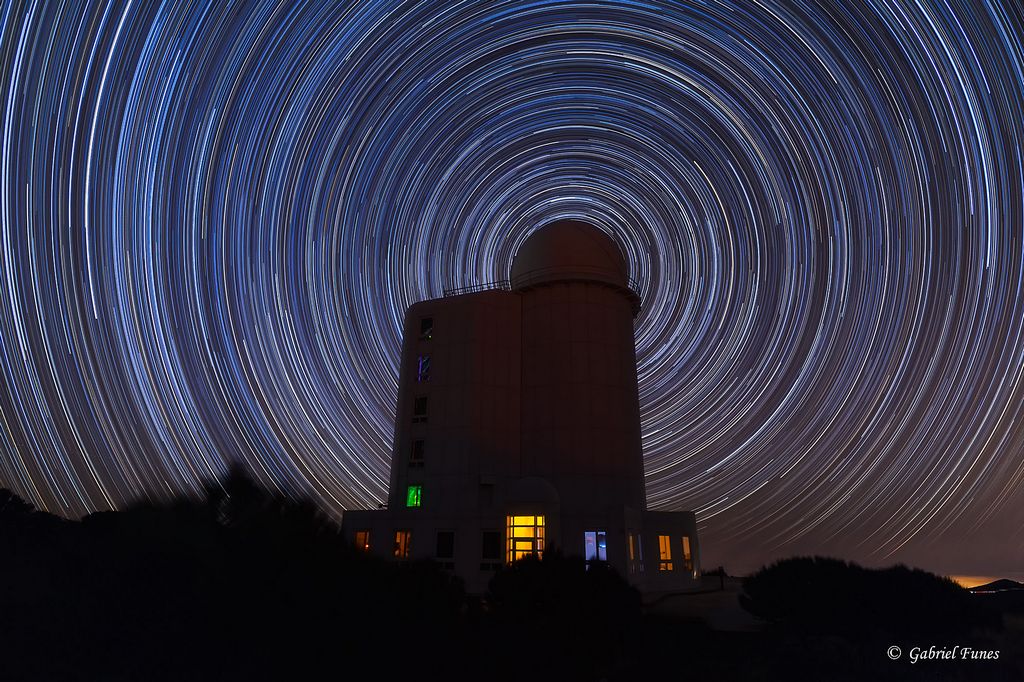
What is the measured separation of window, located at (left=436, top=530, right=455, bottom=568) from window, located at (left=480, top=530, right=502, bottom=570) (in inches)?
48.5

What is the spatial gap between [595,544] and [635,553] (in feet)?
6.28

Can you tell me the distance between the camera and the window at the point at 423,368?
31.9 meters

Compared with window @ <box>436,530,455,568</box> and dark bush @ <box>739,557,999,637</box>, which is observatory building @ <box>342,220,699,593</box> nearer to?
window @ <box>436,530,455,568</box>

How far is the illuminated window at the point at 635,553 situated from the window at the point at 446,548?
7.56m

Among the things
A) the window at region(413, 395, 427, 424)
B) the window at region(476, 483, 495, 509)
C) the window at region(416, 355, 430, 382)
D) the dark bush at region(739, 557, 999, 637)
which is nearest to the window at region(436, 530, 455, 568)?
the window at region(476, 483, 495, 509)

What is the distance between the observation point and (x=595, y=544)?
85.7ft

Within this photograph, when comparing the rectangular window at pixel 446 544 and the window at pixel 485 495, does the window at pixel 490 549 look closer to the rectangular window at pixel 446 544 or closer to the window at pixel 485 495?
the rectangular window at pixel 446 544

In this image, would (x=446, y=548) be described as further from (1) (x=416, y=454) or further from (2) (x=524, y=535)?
(1) (x=416, y=454)

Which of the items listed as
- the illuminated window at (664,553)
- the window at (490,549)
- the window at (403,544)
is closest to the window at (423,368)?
the window at (403,544)

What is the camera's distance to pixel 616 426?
1199 inches

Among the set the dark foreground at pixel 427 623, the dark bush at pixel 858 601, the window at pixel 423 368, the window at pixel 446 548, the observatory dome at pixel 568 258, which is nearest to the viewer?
the dark foreground at pixel 427 623

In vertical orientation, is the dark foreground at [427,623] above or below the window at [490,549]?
below

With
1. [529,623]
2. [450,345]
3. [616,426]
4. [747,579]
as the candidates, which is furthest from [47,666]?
[616,426]

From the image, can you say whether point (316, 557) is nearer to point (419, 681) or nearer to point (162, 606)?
point (162, 606)
